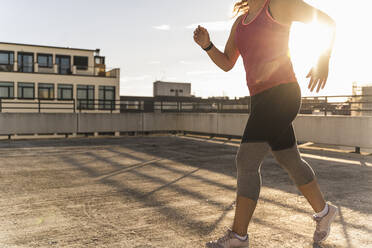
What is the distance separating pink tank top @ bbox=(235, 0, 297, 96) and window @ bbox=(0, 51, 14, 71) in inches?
1616

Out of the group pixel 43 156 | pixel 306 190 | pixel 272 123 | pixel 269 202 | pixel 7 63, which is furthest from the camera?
pixel 7 63

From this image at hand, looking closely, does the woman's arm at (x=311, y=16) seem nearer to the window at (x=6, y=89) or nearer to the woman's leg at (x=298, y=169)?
the woman's leg at (x=298, y=169)

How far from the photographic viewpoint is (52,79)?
40.0 metres

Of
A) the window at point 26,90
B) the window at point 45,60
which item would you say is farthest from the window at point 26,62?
the window at point 26,90

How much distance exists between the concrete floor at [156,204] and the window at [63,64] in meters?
35.0

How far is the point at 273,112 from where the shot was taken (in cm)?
274

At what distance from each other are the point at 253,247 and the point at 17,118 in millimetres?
15934

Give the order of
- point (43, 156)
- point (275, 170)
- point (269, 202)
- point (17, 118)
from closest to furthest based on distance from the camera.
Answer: point (269, 202) < point (275, 170) < point (43, 156) < point (17, 118)

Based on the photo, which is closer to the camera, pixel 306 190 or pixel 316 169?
pixel 306 190

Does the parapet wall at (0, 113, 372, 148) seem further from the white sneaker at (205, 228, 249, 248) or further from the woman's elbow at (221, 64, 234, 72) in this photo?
the white sneaker at (205, 228, 249, 248)

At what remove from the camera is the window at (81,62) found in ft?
139


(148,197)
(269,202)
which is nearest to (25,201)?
(148,197)

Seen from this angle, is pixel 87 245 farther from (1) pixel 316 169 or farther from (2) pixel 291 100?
(1) pixel 316 169

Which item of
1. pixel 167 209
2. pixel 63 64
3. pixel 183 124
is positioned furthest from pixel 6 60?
pixel 167 209
